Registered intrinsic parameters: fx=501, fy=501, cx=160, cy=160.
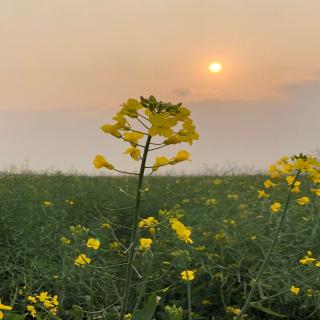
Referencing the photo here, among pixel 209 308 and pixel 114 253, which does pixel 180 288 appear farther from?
pixel 114 253

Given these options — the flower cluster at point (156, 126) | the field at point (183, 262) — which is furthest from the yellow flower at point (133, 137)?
the field at point (183, 262)

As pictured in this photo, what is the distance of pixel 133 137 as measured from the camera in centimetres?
170

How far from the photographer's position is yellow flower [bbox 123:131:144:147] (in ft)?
5.54

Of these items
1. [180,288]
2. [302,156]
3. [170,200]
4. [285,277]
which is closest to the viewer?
[302,156]

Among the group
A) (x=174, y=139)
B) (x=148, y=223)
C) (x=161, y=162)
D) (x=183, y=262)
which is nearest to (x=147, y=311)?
(x=148, y=223)

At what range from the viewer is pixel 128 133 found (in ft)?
5.56

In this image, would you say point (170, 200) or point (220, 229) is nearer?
point (220, 229)

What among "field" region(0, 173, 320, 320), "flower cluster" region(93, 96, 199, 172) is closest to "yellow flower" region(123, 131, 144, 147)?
"flower cluster" region(93, 96, 199, 172)

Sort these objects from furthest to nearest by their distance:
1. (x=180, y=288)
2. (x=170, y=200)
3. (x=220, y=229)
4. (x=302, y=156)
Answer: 1. (x=170, y=200)
2. (x=220, y=229)
3. (x=180, y=288)
4. (x=302, y=156)

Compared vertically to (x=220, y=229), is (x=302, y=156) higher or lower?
higher

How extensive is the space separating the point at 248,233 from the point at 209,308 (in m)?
0.79

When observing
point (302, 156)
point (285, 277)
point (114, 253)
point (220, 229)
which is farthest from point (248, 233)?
point (302, 156)

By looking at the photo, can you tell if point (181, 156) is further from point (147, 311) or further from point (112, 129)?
point (147, 311)

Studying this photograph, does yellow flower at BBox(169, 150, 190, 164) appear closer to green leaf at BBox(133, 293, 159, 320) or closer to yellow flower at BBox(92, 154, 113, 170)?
yellow flower at BBox(92, 154, 113, 170)
